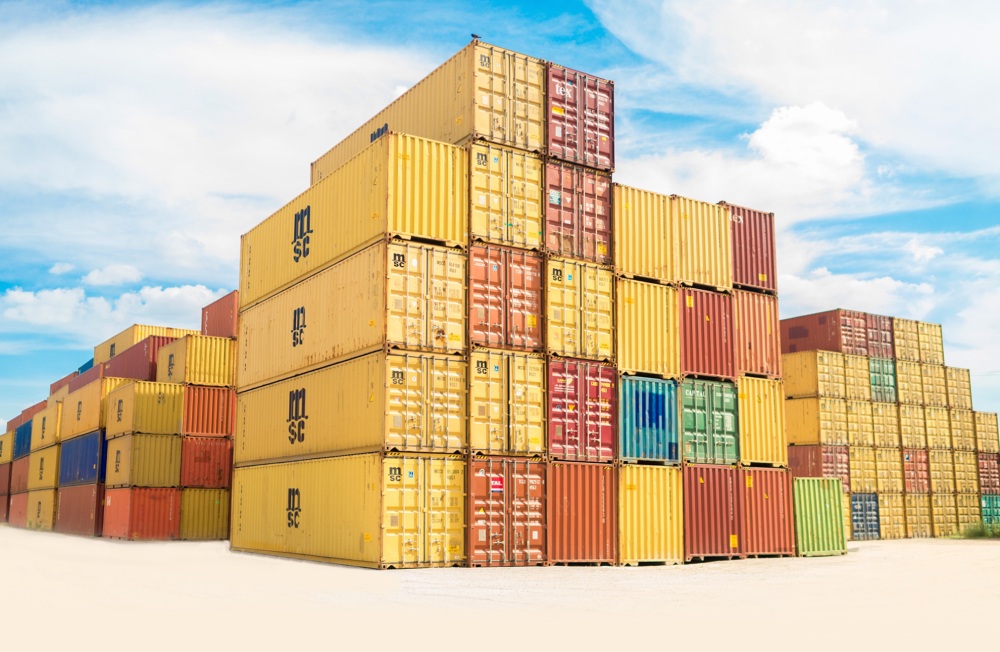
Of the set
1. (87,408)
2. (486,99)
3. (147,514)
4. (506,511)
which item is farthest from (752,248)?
(87,408)

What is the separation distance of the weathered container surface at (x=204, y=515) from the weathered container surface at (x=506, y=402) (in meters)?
19.3

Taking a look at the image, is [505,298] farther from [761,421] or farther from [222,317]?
[222,317]

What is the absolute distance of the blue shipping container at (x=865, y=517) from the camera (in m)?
43.6

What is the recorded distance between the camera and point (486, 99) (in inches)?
950

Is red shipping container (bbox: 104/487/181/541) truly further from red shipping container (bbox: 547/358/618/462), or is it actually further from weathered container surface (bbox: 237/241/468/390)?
red shipping container (bbox: 547/358/618/462)

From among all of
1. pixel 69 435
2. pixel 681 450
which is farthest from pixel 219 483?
pixel 681 450

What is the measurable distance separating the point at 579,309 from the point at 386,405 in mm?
6282

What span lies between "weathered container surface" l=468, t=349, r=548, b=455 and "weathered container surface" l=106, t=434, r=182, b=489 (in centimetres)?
1948

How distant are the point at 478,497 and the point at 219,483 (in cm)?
1929

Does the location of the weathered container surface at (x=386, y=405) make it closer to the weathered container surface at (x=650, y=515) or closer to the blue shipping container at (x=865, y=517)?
the weathered container surface at (x=650, y=515)

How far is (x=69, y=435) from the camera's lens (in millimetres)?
48094

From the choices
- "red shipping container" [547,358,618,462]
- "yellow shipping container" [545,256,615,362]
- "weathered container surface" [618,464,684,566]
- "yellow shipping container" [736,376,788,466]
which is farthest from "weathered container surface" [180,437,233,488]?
"yellow shipping container" [736,376,788,466]

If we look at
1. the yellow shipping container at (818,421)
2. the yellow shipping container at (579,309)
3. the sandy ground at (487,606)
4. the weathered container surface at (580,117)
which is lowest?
the sandy ground at (487,606)

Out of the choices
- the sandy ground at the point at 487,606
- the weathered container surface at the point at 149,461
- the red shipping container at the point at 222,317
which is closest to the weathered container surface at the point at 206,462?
the weathered container surface at the point at 149,461
